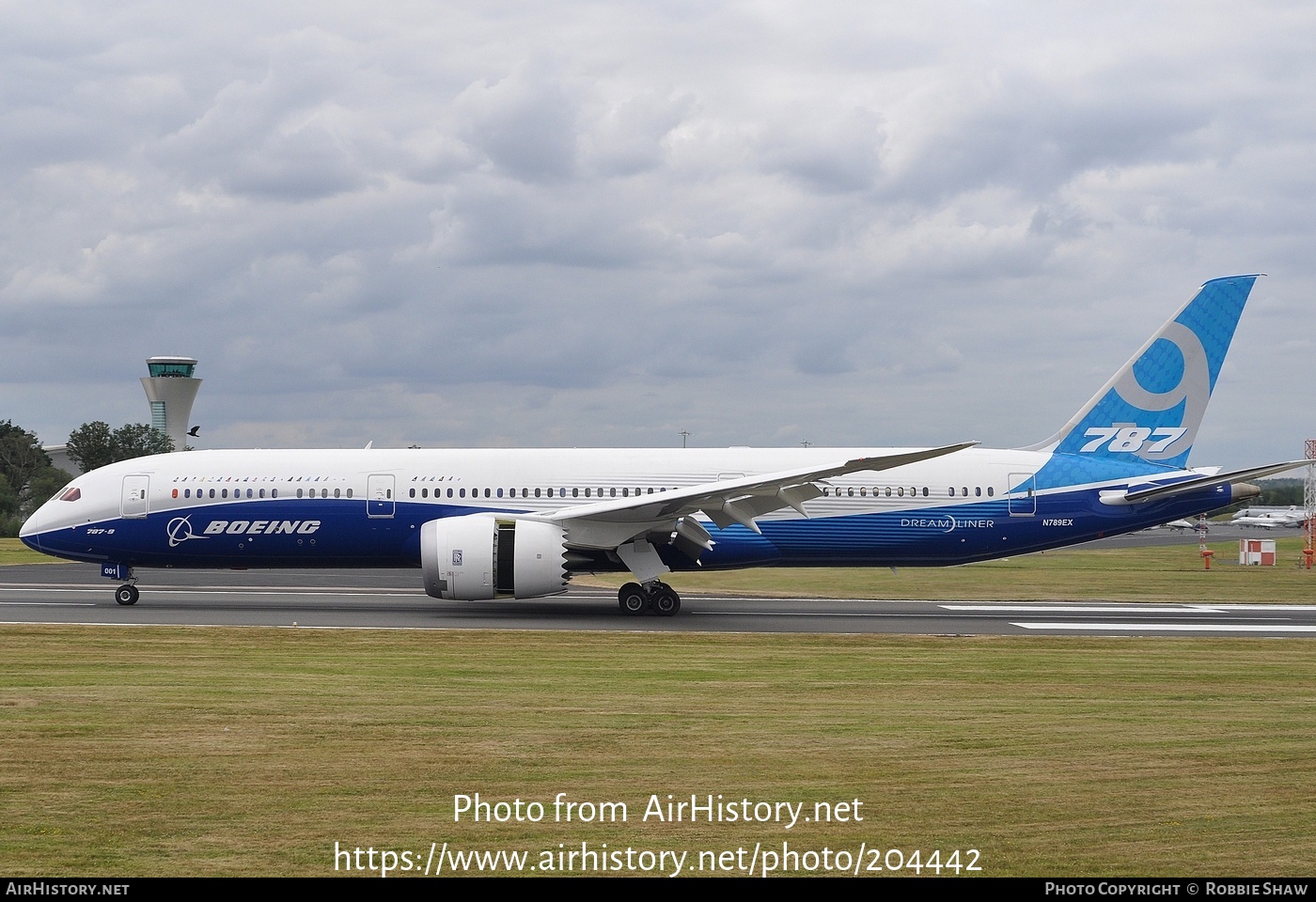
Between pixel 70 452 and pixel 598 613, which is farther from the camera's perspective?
pixel 70 452

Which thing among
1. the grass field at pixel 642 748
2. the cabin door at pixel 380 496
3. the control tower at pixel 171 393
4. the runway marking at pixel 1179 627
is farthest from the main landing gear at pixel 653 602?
the control tower at pixel 171 393

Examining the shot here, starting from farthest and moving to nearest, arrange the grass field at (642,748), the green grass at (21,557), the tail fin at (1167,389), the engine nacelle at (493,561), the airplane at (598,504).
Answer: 1. the green grass at (21,557)
2. the tail fin at (1167,389)
3. the airplane at (598,504)
4. the engine nacelle at (493,561)
5. the grass field at (642,748)

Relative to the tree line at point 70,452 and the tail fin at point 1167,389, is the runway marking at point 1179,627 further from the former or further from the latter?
the tree line at point 70,452

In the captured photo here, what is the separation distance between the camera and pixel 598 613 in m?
23.4

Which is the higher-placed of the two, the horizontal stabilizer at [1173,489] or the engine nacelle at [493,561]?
the horizontal stabilizer at [1173,489]

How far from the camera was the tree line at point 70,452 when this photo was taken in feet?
265

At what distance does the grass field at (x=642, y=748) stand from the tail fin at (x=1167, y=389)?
842cm

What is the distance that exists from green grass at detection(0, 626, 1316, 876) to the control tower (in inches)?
3173

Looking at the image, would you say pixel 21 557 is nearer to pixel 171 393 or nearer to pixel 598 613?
pixel 598 613

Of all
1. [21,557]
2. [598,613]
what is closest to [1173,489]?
[598,613]

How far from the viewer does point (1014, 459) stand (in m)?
25.1

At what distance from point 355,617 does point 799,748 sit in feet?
43.6

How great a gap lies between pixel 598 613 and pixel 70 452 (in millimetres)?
73004

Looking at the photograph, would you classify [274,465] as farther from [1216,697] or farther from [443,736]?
[1216,697]
